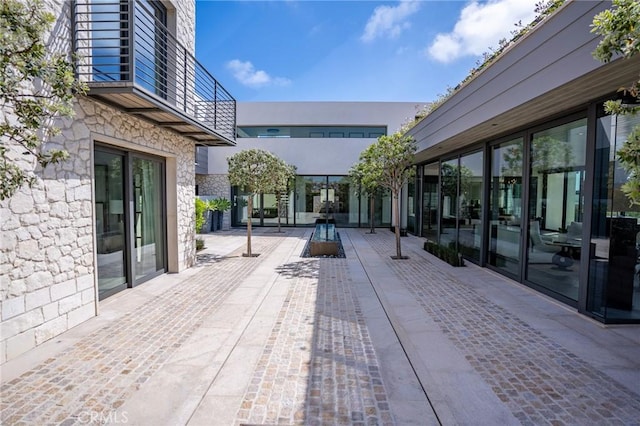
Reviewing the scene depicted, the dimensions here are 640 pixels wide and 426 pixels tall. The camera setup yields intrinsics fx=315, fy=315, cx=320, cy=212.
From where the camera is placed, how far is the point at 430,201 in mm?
12367

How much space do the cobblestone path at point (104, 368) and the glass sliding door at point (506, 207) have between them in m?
6.01

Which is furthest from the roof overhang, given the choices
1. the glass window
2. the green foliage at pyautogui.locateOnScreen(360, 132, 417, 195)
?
the glass window

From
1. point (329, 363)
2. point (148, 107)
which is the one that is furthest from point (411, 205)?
point (329, 363)

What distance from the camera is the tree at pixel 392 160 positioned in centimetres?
891

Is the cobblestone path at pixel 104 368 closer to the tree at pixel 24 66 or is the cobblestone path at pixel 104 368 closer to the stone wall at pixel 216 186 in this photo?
the tree at pixel 24 66

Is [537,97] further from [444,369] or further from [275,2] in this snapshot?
[275,2]

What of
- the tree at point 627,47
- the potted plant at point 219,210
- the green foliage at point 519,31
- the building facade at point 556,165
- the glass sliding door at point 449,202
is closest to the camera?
the tree at point 627,47

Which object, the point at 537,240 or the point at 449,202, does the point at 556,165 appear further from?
the point at 449,202

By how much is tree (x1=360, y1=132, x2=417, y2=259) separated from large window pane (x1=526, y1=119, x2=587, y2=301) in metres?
3.36

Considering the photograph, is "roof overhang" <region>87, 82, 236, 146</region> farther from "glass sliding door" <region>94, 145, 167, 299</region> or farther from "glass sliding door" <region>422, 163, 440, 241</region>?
"glass sliding door" <region>422, 163, 440, 241</region>

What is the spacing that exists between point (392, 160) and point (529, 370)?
6.61 m

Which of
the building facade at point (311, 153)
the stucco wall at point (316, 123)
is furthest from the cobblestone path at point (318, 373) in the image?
the stucco wall at point (316, 123)

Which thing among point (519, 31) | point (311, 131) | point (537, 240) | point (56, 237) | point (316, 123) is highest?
point (316, 123)

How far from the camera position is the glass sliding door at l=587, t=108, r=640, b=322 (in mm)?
4332
